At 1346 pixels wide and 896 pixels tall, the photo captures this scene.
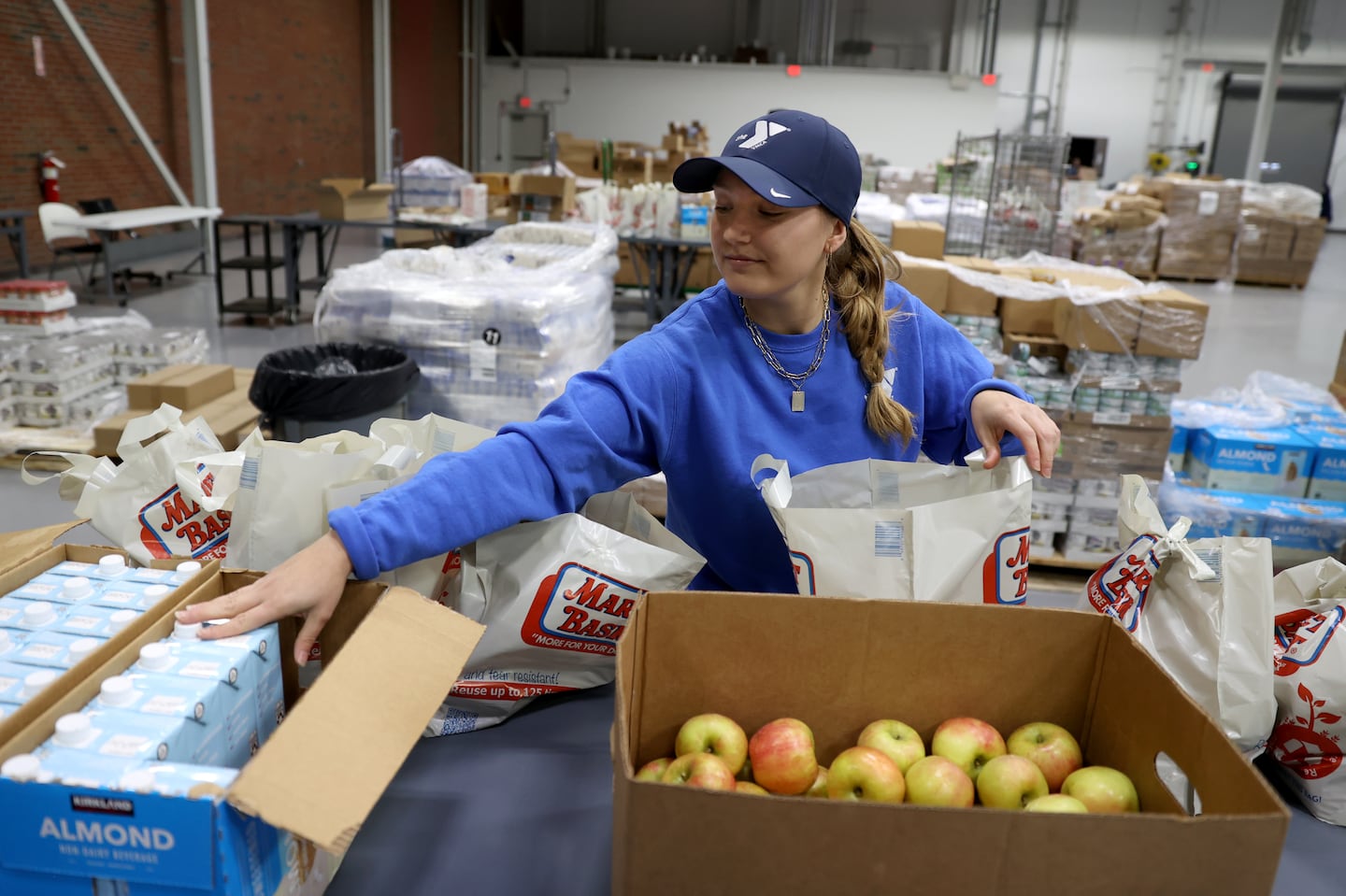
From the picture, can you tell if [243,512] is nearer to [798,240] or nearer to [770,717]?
[770,717]

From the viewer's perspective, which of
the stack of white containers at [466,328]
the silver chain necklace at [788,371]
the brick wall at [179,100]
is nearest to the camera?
the silver chain necklace at [788,371]

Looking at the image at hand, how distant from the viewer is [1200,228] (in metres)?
11.6

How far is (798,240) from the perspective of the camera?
1355 millimetres

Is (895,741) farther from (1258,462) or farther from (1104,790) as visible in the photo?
(1258,462)

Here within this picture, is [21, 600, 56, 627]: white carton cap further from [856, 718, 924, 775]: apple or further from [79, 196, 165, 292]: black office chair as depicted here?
[79, 196, 165, 292]: black office chair

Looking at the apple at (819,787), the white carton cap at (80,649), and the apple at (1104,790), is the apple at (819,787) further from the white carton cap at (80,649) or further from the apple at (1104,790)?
the white carton cap at (80,649)

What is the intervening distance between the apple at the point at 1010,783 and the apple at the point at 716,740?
26 cm

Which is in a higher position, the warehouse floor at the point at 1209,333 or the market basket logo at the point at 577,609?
the market basket logo at the point at 577,609

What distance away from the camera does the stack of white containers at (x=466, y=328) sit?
4.09 m

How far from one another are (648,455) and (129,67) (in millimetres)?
10425

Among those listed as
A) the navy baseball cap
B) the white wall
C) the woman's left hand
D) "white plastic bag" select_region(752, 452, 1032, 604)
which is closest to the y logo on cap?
the navy baseball cap

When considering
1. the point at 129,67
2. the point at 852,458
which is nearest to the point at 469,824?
the point at 852,458

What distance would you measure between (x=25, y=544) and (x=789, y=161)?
1.10 metres

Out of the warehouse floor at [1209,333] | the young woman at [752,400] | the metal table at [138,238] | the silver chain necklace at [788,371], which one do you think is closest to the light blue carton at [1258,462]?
the warehouse floor at [1209,333]
